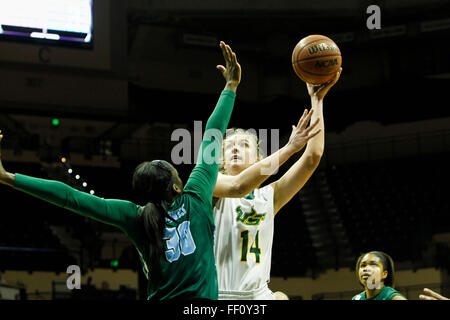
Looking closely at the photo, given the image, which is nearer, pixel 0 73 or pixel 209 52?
pixel 0 73

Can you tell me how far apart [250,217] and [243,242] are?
16 cm

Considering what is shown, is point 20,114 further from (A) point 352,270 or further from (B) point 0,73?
(A) point 352,270

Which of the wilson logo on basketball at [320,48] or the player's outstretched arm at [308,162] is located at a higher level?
the wilson logo on basketball at [320,48]

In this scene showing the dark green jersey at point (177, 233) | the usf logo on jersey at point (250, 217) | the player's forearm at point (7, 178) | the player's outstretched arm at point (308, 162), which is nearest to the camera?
the player's forearm at point (7, 178)

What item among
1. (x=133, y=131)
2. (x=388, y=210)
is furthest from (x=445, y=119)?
(x=133, y=131)

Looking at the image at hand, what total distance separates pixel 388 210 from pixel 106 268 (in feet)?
19.8

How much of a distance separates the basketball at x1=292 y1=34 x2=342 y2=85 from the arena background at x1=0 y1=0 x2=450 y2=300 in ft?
29.0

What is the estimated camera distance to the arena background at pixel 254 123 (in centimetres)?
1373

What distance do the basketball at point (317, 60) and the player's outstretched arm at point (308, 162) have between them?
3.0 inches

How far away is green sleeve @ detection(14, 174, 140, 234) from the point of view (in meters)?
2.55

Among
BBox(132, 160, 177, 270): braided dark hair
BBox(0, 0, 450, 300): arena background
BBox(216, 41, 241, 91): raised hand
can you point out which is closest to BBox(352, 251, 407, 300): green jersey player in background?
BBox(216, 41, 241, 91): raised hand

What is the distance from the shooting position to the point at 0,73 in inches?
588

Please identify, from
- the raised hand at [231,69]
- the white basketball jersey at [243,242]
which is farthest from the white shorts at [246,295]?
the raised hand at [231,69]

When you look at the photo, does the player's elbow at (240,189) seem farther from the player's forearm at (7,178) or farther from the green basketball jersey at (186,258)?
the player's forearm at (7,178)
